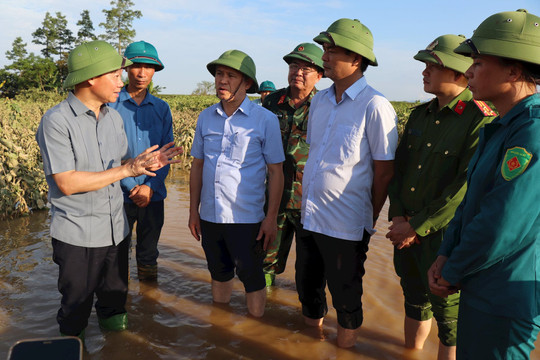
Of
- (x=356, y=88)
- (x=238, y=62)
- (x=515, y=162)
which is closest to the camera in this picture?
(x=515, y=162)

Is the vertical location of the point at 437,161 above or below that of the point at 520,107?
below

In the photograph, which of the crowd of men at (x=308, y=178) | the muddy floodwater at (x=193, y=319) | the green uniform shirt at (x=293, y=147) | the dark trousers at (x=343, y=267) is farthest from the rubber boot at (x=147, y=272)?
the dark trousers at (x=343, y=267)

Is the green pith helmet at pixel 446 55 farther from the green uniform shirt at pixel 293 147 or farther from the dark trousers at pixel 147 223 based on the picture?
the dark trousers at pixel 147 223

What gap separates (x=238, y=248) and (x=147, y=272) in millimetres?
1417

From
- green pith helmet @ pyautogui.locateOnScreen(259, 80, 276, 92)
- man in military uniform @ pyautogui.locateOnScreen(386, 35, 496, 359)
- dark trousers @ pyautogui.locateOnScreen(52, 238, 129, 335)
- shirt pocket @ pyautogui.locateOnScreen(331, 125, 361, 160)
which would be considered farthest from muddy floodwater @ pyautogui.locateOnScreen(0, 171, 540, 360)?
green pith helmet @ pyautogui.locateOnScreen(259, 80, 276, 92)

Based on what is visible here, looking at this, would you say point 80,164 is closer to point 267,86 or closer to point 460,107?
point 460,107

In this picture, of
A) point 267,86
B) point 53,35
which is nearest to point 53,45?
point 53,35

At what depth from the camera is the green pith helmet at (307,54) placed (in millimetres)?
3662

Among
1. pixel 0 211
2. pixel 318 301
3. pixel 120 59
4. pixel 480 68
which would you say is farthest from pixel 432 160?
pixel 0 211

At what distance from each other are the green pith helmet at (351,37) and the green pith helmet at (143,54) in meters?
1.74

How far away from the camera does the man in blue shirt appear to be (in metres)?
3.73

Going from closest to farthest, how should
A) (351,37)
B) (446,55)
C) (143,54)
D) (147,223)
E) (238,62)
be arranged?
(446,55) → (351,37) → (238,62) → (143,54) → (147,223)

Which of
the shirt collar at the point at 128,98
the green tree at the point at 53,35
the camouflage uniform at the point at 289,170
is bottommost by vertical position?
the camouflage uniform at the point at 289,170

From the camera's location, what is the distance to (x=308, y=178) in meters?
2.99
